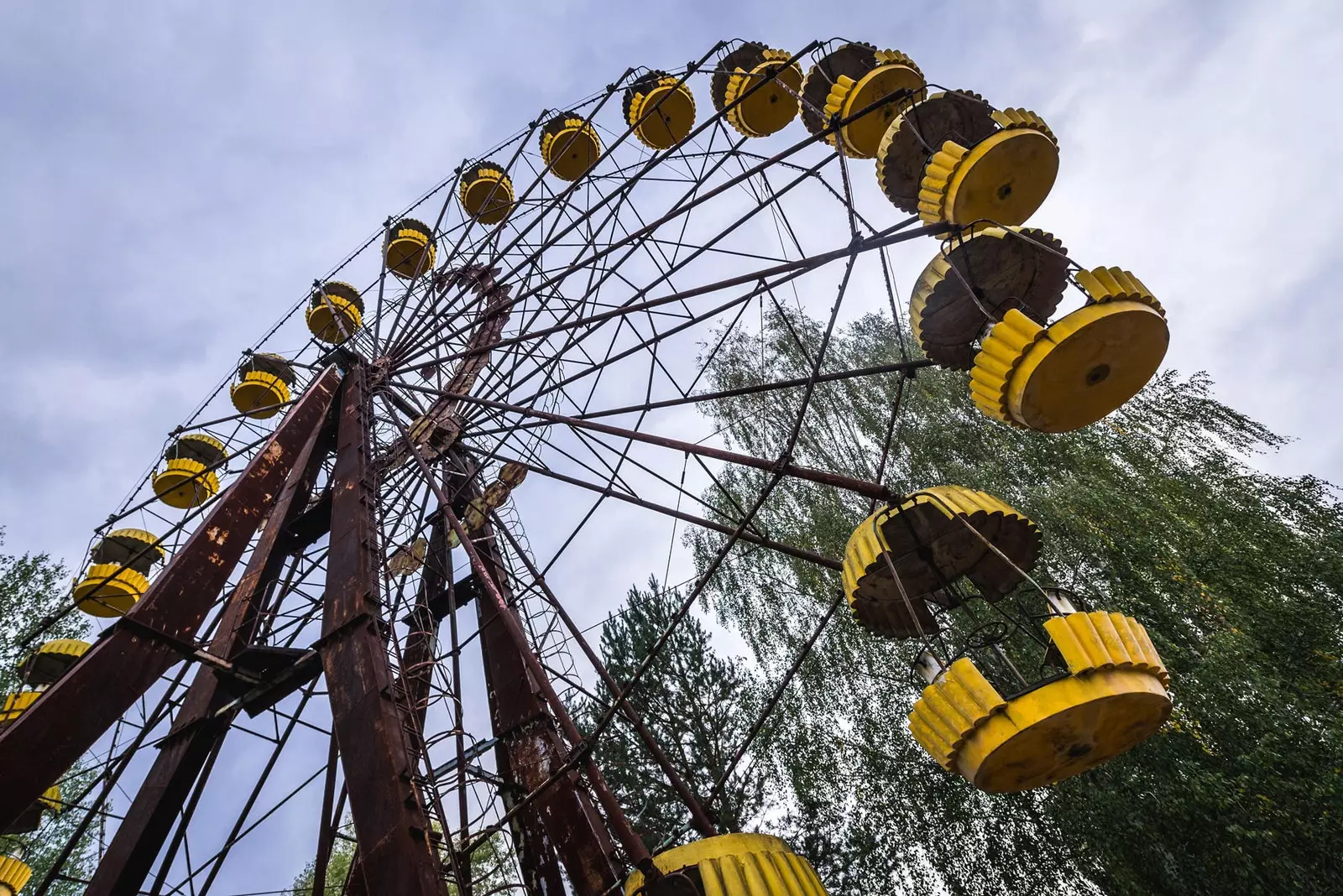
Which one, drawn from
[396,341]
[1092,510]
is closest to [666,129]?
[396,341]

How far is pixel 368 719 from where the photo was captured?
543 centimetres

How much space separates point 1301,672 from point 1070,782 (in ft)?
11.7

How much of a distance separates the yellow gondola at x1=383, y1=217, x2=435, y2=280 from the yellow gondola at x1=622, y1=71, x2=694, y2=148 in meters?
4.45

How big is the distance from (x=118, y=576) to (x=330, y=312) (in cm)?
614

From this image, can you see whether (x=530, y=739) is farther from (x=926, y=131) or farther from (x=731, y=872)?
(x=926, y=131)

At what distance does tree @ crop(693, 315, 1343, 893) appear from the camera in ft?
29.3

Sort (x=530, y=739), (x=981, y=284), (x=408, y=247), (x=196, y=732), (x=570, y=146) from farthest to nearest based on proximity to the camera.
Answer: (x=408, y=247)
(x=570, y=146)
(x=530, y=739)
(x=196, y=732)
(x=981, y=284)

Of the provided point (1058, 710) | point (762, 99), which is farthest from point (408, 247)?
point (1058, 710)

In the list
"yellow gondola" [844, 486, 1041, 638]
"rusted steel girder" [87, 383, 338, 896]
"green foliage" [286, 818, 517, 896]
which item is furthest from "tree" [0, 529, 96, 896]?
"yellow gondola" [844, 486, 1041, 638]

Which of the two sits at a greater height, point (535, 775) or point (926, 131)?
point (926, 131)

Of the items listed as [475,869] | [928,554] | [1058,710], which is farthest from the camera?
[475,869]

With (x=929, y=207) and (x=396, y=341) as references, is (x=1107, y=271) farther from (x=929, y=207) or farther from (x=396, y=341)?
(x=396, y=341)

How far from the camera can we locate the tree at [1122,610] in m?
8.94

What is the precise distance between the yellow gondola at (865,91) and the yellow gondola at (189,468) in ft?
39.4
